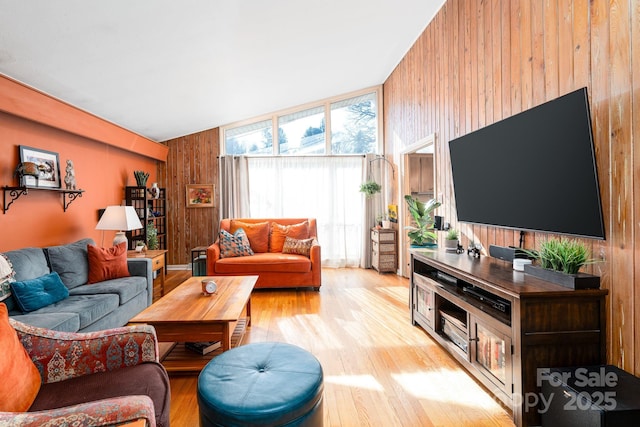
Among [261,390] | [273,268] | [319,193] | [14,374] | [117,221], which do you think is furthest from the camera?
[319,193]

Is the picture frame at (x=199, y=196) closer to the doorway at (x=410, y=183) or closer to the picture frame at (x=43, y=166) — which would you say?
the picture frame at (x=43, y=166)

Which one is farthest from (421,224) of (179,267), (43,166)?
(179,267)

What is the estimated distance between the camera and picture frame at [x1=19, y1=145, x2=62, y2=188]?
3.12 metres

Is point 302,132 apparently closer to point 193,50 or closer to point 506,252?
point 193,50

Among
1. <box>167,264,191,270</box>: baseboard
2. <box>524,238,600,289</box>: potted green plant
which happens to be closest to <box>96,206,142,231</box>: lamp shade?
<box>167,264,191,270</box>: baseboard

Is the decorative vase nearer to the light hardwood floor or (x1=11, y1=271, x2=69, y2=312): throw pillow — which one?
the light hardwood floor

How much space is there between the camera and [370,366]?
7.89 feet

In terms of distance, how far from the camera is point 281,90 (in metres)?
5.23

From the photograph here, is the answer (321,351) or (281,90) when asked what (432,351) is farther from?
(281,90)

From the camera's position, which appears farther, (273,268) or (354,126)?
(354,126)

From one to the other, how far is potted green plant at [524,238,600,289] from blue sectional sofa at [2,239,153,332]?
3103 mm

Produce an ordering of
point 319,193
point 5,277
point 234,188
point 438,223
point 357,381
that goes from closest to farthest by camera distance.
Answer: point 357,381 → point 5,277 → point 438,223 → point 234,188 → point 319,193

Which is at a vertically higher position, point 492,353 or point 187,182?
point 187,182

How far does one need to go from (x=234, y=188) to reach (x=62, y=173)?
2.69 metres
